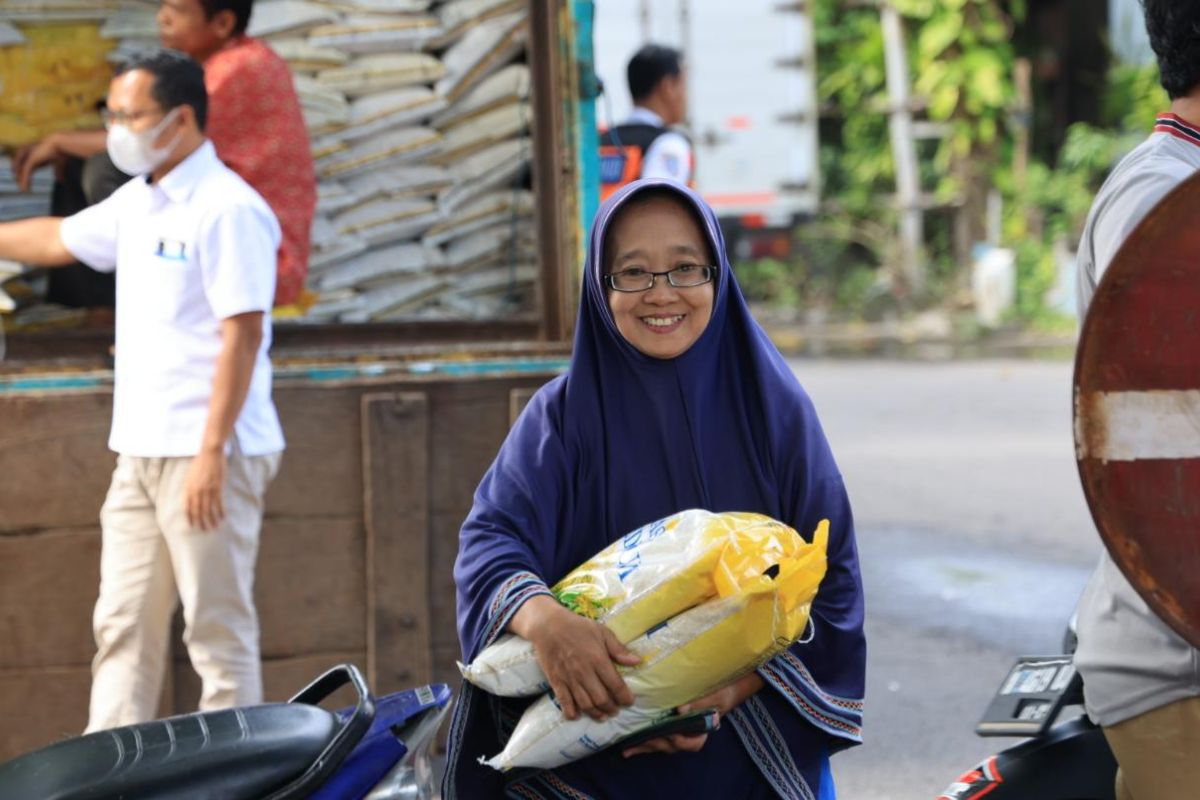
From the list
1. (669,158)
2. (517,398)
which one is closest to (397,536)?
(517,398)

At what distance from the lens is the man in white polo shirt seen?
3895 mm

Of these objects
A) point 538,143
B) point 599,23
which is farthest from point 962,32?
point 538,143

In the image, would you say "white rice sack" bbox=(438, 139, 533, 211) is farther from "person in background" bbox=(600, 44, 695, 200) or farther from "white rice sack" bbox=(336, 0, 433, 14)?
"person in background" bbox=(600, 44, 695, 200)

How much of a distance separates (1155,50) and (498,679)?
1.23 meters

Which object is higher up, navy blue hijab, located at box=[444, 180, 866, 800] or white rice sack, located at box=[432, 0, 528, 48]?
white rice sack, located at box=[432, 0, 528, 48]

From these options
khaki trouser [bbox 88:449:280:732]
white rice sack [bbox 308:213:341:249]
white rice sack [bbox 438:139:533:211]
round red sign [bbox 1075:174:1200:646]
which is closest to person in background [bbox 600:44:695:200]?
white rice sack [bbox 438:139:533:211]

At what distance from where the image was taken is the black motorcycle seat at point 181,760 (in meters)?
2.07

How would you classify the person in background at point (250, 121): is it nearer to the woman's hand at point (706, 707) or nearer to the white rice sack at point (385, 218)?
the white rice sack at point (385, 218)

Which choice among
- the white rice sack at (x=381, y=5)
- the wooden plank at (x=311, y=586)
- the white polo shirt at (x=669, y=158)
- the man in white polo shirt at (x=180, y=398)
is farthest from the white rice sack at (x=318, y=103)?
the white polo shirt at (x=669, y=158)

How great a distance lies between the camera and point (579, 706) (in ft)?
6.84

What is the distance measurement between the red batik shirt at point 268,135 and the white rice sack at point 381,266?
0.19 m

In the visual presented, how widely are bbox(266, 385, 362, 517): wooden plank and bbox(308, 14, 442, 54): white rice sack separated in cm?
109

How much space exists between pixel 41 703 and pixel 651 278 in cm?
289

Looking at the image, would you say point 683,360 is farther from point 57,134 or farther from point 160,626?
point 57,134
